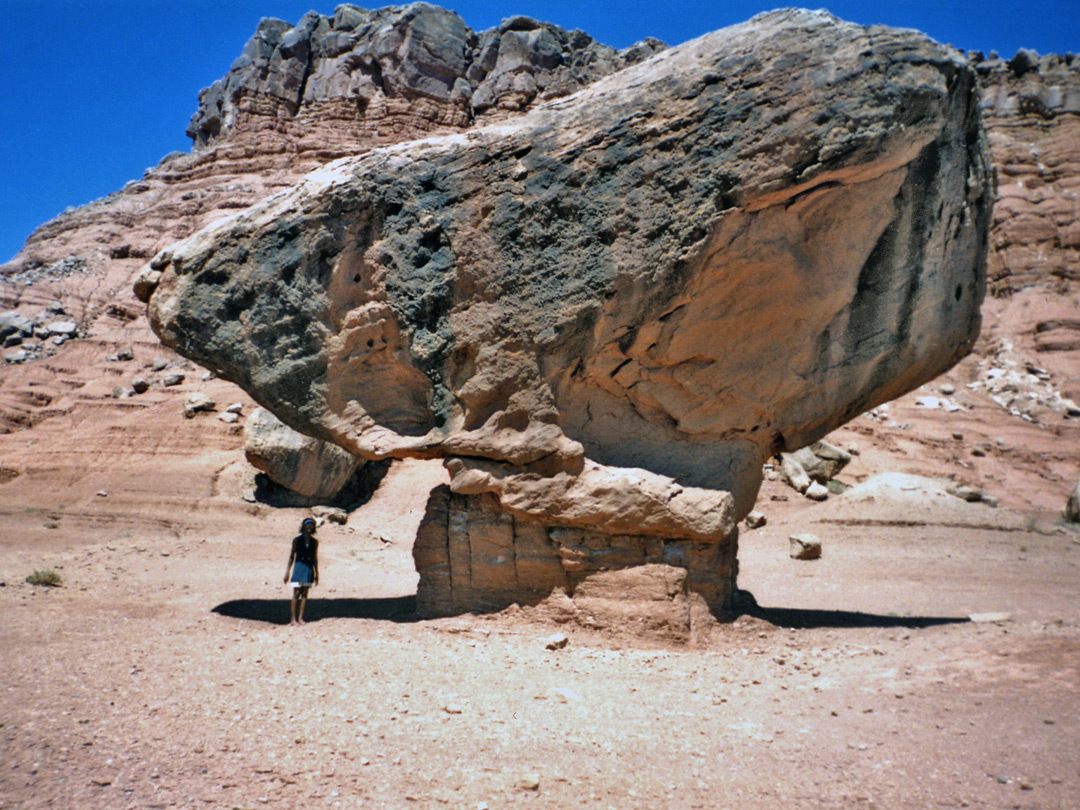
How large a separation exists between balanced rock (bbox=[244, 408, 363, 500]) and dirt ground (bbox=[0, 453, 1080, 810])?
5550 mm

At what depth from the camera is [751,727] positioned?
14.2 feet

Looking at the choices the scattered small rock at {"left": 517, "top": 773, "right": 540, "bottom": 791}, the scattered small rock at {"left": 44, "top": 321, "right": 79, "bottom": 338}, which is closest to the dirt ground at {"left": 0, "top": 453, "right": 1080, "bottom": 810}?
the scattered small rock at {"left": 517, "top": 773, "right": 540, "bottom": 791}

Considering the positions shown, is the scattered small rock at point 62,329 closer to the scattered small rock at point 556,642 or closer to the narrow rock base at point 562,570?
the narrow rock base at point 562,570

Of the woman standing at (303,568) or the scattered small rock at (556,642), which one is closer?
the scattered small rock at (556,642)

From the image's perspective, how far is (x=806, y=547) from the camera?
38.5ft

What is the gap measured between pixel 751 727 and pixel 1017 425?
2133 cm

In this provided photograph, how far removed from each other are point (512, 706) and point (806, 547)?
8425 mm

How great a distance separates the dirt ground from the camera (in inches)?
133

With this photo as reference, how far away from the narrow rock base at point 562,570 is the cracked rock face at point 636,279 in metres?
0.18

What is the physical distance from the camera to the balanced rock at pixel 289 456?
46.1 ft

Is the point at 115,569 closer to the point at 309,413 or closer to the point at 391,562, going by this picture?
the point at 391,562

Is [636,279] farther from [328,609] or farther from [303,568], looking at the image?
[328,609]

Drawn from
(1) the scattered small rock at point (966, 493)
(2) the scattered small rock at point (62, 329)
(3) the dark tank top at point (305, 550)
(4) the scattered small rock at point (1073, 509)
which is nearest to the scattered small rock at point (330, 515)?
(3) the dark tank top at point (305, 550)

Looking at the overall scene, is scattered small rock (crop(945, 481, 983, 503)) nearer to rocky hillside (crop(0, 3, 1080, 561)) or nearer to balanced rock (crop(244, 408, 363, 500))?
rocky hillside (crop(0, 3, 1080, 561))
